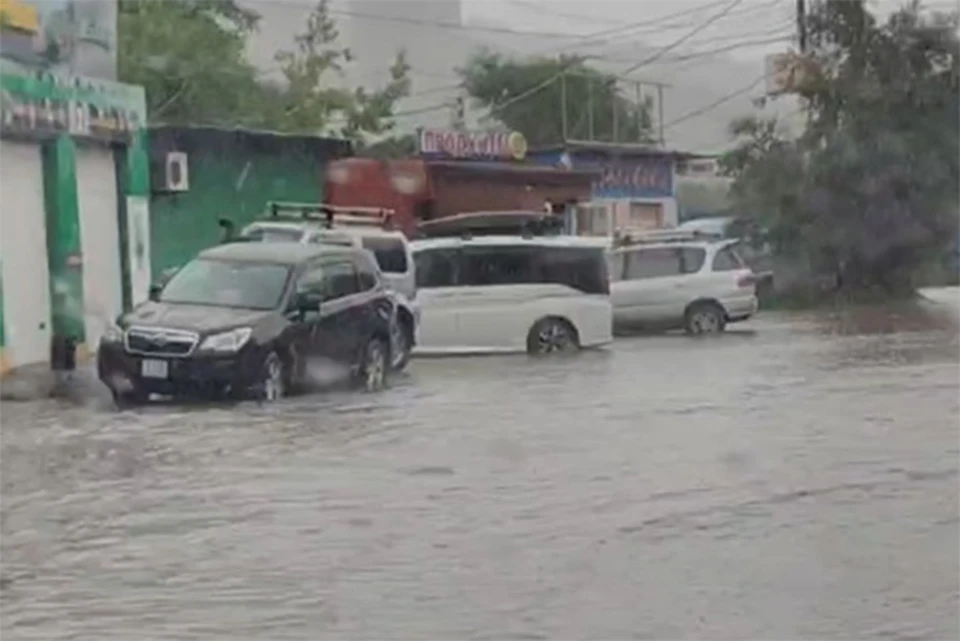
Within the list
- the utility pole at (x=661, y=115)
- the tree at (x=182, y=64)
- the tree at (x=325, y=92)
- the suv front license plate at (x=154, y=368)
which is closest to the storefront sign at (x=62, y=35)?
the suv front license plate at (x=154, y=368)

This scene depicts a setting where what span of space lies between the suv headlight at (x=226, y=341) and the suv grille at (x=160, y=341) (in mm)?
125

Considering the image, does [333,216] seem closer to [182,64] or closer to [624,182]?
[182,64]

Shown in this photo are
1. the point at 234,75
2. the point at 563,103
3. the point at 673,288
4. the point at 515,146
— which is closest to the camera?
the point at 673,288

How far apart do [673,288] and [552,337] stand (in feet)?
18.8

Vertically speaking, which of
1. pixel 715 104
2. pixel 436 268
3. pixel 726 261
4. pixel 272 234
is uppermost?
pixel 715 104

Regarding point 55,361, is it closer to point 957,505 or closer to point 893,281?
point 957,505

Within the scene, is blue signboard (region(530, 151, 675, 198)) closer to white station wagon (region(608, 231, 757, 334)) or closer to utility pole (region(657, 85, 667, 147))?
utility pole (region(657, 85, 667, 147))

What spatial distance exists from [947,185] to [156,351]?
28.2 meters

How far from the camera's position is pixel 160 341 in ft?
A: 68.3

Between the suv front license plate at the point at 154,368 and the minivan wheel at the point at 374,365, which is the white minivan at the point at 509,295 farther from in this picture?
the suv front license plate at the point at 154,368

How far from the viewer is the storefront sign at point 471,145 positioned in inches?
1787

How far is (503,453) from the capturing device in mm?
16703

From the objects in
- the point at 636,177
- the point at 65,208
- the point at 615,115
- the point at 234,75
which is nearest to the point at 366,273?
the point at 65,208

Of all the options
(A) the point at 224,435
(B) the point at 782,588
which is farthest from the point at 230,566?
(A) the point at 224,435
